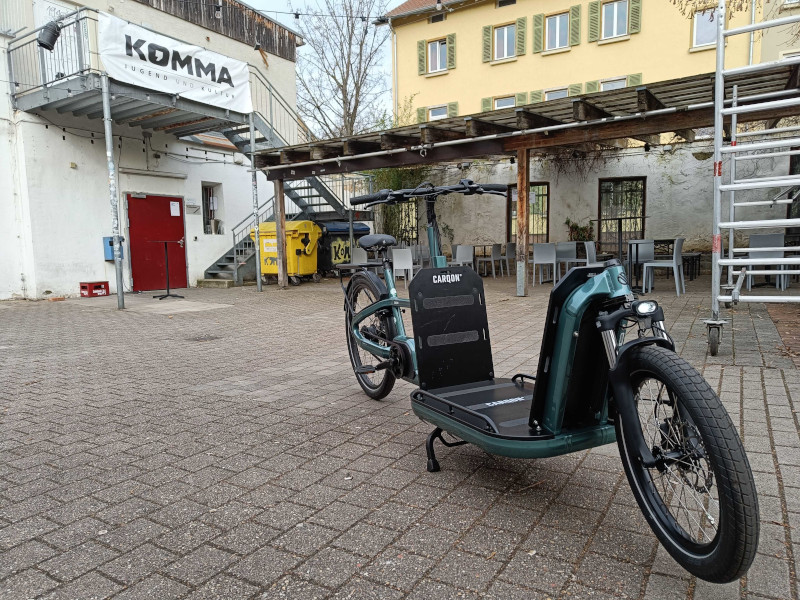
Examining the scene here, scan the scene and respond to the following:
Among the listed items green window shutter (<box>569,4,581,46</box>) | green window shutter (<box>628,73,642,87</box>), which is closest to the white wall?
green window shutter (<box>569,4,581,46</box>)

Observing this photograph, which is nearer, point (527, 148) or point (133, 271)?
point (527, 148)

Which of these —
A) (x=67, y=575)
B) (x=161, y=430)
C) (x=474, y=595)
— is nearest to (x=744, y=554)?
(x=474, y=595)

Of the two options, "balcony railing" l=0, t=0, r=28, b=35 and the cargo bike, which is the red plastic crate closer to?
"balcony railing" l=0, t=0, r=28, b=35

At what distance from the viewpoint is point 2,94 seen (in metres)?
11.3

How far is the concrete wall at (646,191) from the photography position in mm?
14508

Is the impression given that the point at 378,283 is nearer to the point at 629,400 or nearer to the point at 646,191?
the point at 629,400

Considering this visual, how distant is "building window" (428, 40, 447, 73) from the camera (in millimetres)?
22534

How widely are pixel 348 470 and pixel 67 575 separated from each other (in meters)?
1.26

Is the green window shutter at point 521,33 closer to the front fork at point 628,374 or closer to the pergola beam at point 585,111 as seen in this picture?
the pergola beam at point 585,111

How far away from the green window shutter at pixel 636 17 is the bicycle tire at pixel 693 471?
19.9m

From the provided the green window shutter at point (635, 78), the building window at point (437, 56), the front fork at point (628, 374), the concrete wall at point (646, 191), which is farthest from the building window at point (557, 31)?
the front fork at point (628, 374)

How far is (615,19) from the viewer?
19141 millimetres

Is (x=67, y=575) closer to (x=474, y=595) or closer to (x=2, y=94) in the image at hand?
(x=474, y=595)

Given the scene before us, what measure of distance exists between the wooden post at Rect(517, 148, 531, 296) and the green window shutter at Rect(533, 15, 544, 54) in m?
11.8
